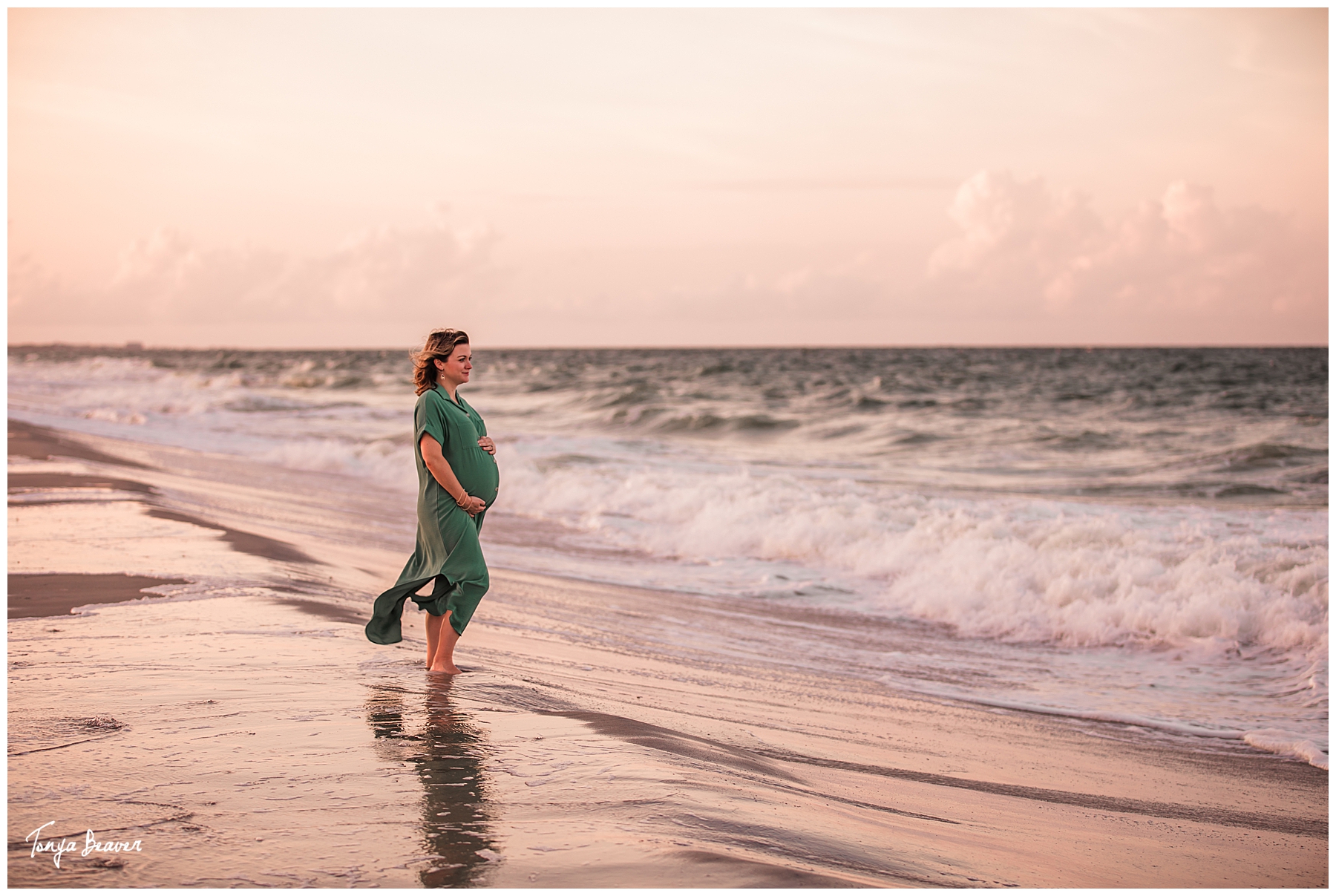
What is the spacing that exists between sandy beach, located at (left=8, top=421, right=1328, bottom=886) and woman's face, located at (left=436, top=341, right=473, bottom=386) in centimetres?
147

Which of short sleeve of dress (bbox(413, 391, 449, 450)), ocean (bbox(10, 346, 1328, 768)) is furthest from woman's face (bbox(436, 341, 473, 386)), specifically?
ocean (bbox(10, 346, 1328, 768))

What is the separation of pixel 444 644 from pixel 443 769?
4.32ft

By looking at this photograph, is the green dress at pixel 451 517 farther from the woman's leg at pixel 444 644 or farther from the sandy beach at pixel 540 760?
the sandy beach at pixel 540 760

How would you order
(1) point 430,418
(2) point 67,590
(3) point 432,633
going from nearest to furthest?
(1) point 430,418 < (3) point 432,633 < (2) point 67,590

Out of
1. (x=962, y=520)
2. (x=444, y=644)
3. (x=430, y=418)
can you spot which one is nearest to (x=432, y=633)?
(x=444, y=644)

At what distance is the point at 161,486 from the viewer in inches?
468

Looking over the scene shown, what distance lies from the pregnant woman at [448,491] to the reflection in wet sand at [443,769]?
0.40m

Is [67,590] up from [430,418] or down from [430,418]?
down

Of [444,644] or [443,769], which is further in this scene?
[444,644]

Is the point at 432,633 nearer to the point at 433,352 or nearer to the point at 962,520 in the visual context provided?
the point at 433,352

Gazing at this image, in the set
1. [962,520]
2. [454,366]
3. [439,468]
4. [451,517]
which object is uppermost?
[454,366]

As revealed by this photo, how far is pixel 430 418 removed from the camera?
182 inches
